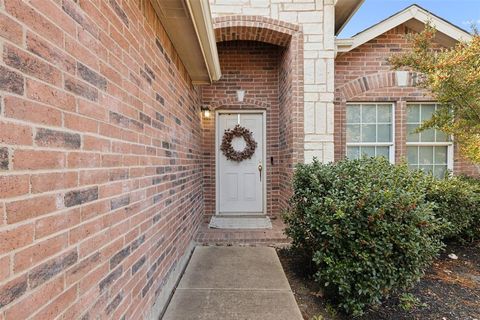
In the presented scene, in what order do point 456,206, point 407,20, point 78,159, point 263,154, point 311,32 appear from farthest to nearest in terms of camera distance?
point 263,154 → point 407,20 → point 311,32 → point 456,206 → point 78,159

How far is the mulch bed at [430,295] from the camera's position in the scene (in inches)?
88.8

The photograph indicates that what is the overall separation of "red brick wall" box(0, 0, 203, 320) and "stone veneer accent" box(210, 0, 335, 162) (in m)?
2.44

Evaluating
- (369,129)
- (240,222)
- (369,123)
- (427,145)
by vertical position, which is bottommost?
(240,222)

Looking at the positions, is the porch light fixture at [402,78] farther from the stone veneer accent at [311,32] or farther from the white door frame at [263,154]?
the white door frame at [263,154]

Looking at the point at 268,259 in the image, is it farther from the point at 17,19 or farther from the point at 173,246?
the point at 17,19

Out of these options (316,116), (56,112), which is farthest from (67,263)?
(316,116)

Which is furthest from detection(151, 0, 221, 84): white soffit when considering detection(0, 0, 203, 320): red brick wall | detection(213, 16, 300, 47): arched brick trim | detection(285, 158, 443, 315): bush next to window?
detection(285, 158, 443, 315): bush next to window

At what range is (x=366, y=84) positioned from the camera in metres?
4.77

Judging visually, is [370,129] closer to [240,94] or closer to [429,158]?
[429,158]

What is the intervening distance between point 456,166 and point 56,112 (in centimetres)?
626

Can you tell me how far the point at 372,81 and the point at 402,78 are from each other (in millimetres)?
543

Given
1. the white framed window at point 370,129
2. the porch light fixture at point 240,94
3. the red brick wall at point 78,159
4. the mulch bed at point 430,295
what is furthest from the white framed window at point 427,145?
the red brick wall at point 78,159

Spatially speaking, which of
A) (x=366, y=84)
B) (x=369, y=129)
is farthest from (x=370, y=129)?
(x=366, y=84)

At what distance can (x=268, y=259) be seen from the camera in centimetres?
320
